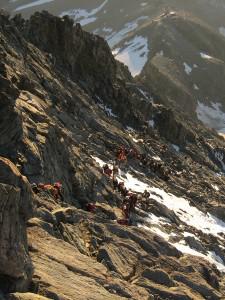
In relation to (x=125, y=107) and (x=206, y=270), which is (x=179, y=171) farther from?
(x=206, y=270)

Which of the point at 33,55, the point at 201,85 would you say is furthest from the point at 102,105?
the point at 201,85

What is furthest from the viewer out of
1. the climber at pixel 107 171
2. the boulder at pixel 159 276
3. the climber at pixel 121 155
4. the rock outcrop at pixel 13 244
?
the climber at pixel 121 155

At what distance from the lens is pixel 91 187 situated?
3172cm

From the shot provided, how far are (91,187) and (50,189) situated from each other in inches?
278

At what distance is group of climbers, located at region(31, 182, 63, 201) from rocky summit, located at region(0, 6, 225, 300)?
0.24 feet

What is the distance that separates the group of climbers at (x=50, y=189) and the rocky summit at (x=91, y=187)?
7cm

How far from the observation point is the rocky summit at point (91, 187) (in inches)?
669

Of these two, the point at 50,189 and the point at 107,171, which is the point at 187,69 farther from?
the point at 50,189

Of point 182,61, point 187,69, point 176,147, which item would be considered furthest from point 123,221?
point 182,61

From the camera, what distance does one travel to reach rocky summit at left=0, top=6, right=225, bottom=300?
1700 centimetres

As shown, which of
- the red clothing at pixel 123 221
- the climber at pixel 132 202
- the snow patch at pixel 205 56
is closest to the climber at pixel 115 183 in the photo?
the climber at pixel 132 202

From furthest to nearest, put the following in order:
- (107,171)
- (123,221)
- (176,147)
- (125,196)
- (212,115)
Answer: (212,115), (176,147), (107,171), (125,196), (123,221)

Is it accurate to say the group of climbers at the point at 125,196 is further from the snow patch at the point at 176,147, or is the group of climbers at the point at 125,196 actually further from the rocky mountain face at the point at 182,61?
the rocky mountain face at the point at 182,61

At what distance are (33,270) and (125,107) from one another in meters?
47.6
